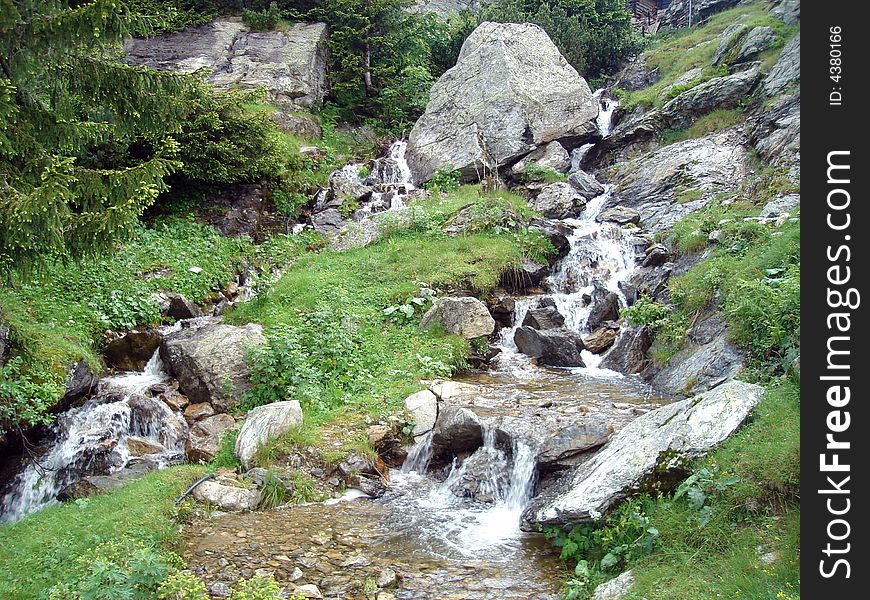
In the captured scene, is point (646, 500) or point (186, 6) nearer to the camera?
point (646, 500)

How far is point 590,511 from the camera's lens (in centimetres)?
593

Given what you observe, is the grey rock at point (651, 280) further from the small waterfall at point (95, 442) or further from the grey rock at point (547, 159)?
the small waterfall at point (95, 442)

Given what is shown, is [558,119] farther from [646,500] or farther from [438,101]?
[646,500]

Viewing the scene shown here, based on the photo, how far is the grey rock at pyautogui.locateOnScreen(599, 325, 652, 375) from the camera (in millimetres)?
11594

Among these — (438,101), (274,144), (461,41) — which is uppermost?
(461,41)

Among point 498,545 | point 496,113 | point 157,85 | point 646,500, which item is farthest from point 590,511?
point 496,113

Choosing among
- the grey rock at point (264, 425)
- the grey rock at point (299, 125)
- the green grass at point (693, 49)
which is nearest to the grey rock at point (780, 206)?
the green grass at point (693, 49)

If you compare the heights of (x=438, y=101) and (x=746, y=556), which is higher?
(x=438, y=101)

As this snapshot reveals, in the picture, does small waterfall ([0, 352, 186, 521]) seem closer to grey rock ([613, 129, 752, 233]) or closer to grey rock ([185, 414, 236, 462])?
grey rock ([185, 414, 236, 462])

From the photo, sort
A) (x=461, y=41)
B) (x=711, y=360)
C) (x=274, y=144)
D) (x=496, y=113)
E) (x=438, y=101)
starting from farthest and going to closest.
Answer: (x=461, y=41) < (x=438, y=101) < (x=496, y=113) < (x=274, y=144) < (x=711, y=360)

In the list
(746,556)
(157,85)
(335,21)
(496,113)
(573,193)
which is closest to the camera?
(746,556)

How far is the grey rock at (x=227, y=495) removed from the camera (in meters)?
7.28

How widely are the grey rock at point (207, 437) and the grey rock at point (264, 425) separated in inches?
20.7

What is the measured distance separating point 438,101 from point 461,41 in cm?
751
